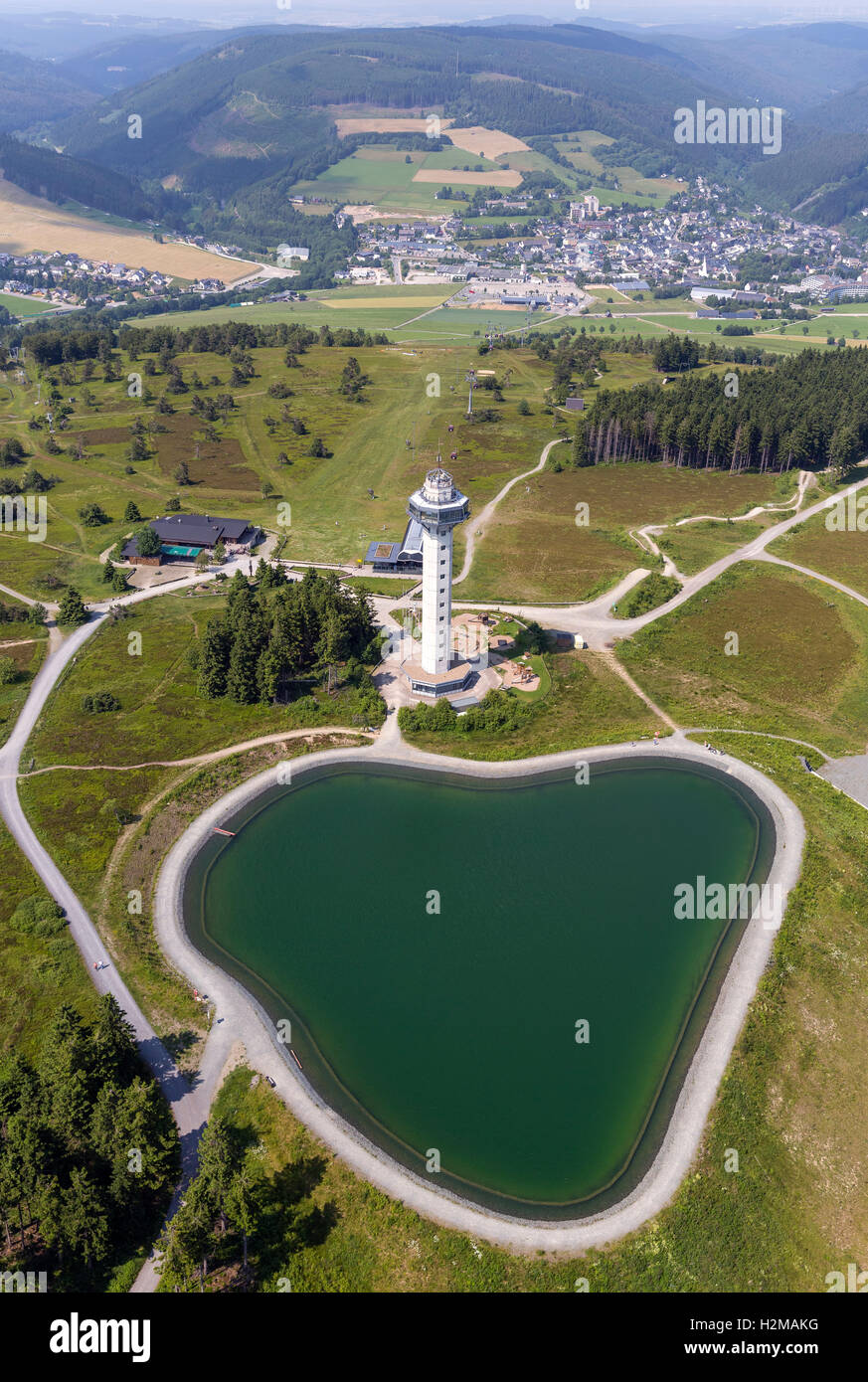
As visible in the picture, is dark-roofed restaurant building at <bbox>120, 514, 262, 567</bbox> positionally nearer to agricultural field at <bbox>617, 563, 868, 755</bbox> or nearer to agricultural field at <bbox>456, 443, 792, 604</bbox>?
agricultural field at <bbox>456, 443, 792, 604</bbox>

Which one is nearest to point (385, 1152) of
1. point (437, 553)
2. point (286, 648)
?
point (437, 553)

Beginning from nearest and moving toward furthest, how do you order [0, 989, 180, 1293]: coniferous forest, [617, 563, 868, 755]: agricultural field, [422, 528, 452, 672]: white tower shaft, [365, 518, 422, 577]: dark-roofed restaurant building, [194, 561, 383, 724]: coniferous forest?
[0, 989, 180, 1293]: coniferous forest, [422, 528, 452, 672]: white tower shaft, [617, 563, 868, 755]: agricultural field, [194, 561, 383, 724]: coniferous forest, [365, 518, 422, 577]: dark-roofed restaurant building

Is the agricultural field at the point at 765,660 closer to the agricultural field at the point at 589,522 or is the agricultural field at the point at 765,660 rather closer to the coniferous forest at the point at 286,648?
the agricultural field at the point at 589,522

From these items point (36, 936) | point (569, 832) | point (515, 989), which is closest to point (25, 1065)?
point (36, 936)

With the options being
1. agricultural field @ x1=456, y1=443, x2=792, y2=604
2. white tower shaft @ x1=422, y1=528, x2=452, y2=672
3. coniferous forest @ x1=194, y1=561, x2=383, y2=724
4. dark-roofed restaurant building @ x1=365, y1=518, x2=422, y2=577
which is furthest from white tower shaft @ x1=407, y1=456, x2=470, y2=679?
dark-roofed restaurant building @ x1=365, y1=518, x2=422, y2=577

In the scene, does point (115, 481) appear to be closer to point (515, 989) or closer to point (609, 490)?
point (609, 490)

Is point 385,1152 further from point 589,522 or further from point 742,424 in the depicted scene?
point 742,424
